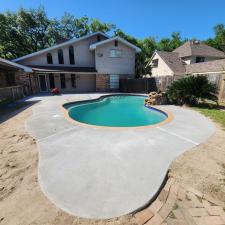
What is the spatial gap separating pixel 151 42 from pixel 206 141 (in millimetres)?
33189

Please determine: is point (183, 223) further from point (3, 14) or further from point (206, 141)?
point (3, 14)

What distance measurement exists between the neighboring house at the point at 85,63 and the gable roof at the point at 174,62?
5.41 metres

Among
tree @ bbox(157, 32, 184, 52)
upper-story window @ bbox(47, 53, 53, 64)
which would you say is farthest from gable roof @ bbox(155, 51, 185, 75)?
upper-story window @ bbox(47, 53, 53, 64)

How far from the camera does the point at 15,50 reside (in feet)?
89.5

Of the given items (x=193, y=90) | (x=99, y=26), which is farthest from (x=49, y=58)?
(x=193, y=90)

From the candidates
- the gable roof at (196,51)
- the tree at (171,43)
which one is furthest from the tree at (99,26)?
the gable roof at (196,51)

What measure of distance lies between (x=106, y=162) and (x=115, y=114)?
680 centimetres

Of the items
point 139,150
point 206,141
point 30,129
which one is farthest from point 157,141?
point 30,129

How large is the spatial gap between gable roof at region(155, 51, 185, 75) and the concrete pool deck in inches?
690

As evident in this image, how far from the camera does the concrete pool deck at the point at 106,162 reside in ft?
7.61

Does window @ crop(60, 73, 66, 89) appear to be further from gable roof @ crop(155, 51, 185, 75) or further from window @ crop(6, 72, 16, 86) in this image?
gable roof @ crop(155, 51, 185, 75)

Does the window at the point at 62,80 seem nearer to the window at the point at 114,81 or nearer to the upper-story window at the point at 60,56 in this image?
the upper-story window at the point at 60,56

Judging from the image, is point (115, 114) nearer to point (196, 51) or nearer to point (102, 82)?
point (102, 82)

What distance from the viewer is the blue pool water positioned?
796cm
